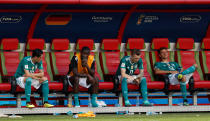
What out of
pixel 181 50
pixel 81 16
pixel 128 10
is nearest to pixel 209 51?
pixel 181 50

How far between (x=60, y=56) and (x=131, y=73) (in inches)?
67.5

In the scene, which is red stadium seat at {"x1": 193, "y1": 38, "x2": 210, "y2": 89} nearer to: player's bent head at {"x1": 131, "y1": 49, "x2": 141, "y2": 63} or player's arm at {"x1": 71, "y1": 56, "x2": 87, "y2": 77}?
player's bent head at {"x1": 131, "y1": 49, "x2": 141, "y2": 63}

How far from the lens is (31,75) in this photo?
13.0 meters

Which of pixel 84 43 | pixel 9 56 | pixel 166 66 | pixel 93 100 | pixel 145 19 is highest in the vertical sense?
pixel 145 19

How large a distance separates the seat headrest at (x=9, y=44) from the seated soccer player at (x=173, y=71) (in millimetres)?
3144

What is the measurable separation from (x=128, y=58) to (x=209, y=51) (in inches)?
93.3

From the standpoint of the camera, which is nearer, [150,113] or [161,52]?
[150,113]

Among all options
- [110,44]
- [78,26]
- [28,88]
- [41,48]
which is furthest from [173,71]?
[28,88]

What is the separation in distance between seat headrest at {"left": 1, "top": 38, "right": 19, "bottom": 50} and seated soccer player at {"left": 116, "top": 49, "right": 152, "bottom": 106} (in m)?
2.34

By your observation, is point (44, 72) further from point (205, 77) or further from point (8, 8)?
point (205, 77)

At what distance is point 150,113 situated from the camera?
1298 centimetres

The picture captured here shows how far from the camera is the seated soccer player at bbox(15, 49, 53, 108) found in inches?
497

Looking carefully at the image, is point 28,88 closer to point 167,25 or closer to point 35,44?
point 35,44

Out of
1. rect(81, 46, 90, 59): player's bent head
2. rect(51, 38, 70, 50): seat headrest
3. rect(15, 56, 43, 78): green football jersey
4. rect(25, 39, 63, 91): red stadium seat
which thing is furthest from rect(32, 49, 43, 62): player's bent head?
rect(51, 38, 70, 50): seat headrest
